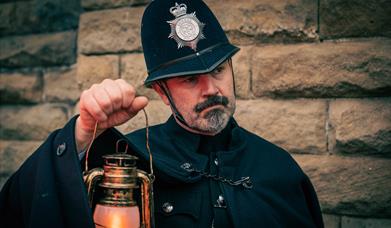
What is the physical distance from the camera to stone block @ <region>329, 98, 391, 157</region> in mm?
2904

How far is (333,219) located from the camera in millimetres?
3020

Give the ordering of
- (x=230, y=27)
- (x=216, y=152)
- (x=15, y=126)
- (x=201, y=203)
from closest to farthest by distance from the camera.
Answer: (x=201, y=203) → (x=216, y=152) → (x=230, y=27) → (x=15, y=126)

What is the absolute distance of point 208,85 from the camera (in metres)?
2.58

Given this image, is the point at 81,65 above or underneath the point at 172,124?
above

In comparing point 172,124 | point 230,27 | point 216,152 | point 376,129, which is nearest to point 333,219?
point 376,129

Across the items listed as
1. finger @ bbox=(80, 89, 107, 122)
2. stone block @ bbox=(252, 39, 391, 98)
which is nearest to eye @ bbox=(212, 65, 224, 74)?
stone block @ bbox=(252, 39, 391, 98)

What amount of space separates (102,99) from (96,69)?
1.98 metres

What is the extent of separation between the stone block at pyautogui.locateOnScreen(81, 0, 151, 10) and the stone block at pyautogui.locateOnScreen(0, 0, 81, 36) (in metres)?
0.28

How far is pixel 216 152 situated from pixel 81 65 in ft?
4.90

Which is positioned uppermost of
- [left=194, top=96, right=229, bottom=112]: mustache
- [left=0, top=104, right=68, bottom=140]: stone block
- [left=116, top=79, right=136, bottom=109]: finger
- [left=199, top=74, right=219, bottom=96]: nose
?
[left=116, top=79, right=136, bottom=109]: finger

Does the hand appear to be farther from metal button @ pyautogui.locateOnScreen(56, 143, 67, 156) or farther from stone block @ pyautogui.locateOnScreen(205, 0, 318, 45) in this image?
stone block @ pyautogui.locateOnScreen(205, 0, 318, 45)

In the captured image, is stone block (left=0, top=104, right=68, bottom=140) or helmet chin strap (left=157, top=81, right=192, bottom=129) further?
stone block (left=0, top=104, right=68, bottom=140)

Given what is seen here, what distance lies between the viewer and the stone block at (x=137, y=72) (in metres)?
3.47

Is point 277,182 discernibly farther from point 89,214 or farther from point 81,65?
point 81,65
